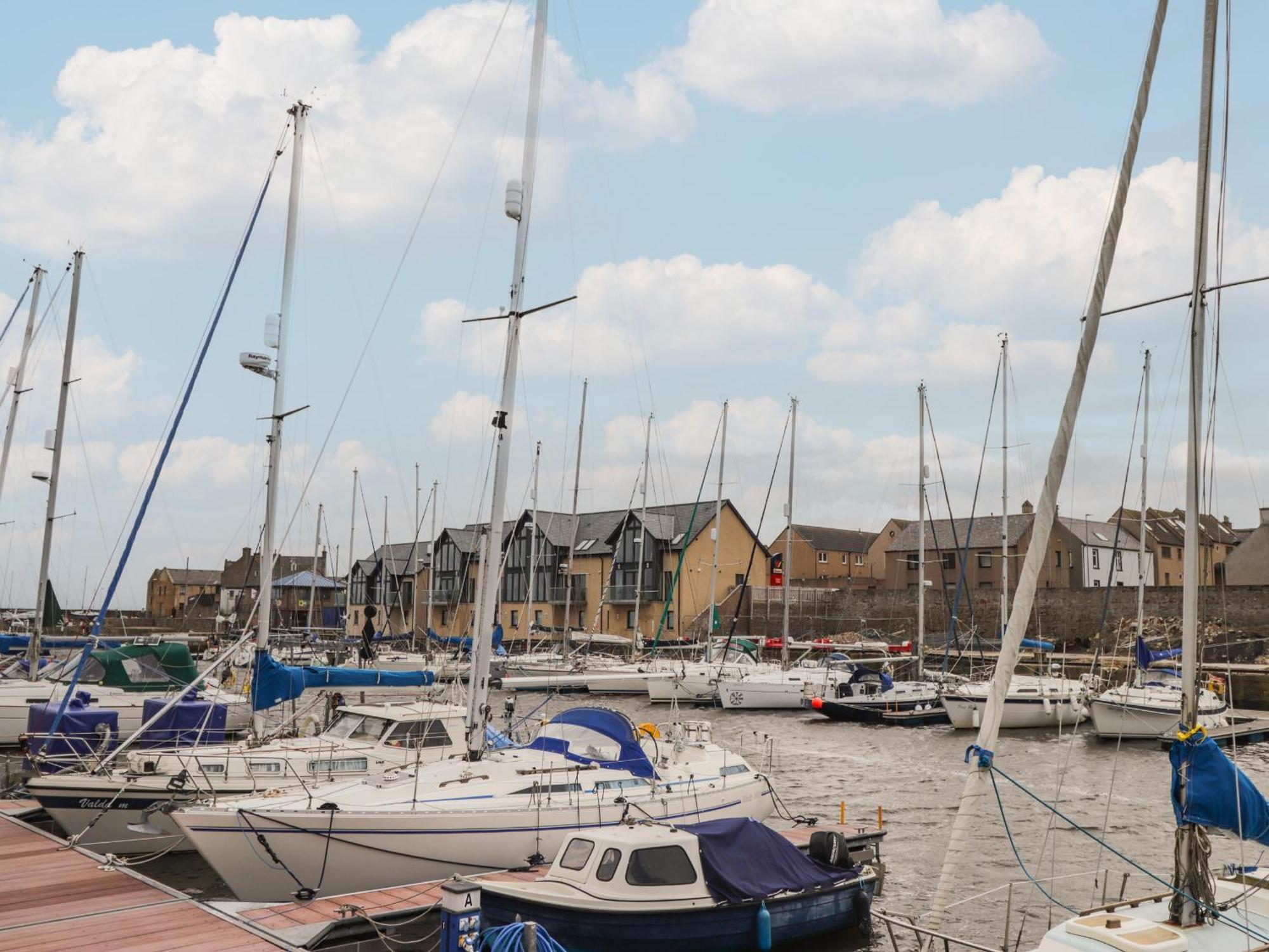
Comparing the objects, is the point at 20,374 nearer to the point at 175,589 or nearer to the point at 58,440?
the point at 58,440

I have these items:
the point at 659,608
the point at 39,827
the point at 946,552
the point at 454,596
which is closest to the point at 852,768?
the point at 39,827

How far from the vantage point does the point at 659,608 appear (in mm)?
82312

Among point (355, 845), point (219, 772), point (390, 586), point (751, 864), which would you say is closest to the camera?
point (751, 864)

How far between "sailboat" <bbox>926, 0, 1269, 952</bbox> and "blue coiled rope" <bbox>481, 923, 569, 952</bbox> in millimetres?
4593

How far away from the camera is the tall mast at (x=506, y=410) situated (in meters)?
17.9

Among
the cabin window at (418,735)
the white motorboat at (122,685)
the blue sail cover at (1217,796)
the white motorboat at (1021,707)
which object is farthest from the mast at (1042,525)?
the white motorboat at (1021,707)

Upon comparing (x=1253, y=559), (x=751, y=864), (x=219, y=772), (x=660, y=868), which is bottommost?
(x=219, y=772)

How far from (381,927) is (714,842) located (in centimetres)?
448

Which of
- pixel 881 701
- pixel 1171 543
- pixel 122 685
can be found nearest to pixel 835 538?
pixel 1171 543

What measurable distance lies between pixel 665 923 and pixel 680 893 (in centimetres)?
42

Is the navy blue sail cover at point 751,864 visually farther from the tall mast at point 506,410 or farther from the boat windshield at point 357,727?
the boat windshield at point 357,727

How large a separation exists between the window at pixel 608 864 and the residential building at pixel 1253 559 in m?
77.2

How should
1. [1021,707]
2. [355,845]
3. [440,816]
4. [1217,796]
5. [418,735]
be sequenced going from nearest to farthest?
1. [1217,796]
2. [355,845]
3. [440,816]
4. [418,735]
5. [1021,707]

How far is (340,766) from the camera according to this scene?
65.1 ft
